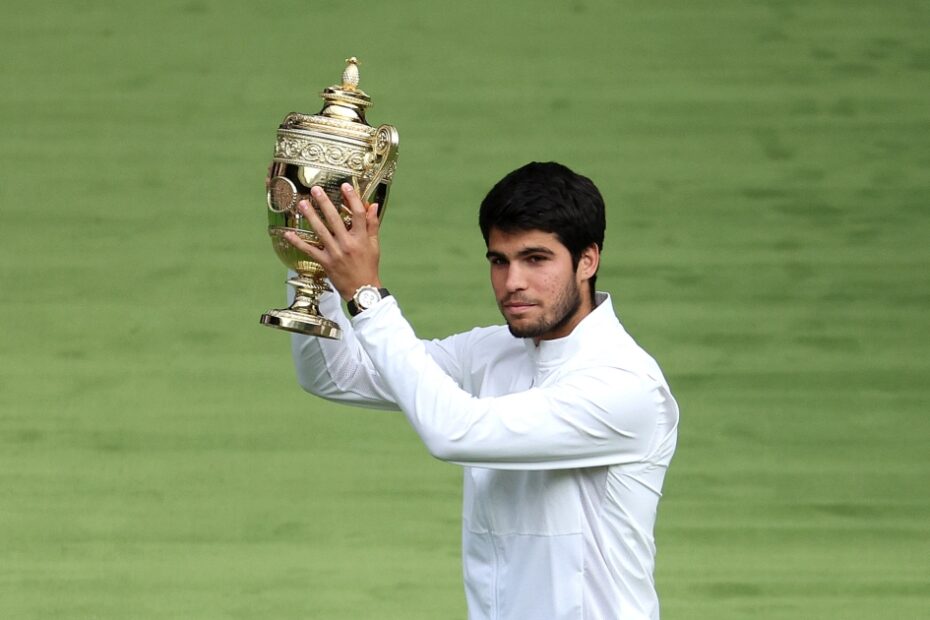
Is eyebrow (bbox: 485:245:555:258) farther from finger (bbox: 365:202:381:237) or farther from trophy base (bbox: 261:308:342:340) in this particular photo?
trophy base (bbox: 261:308:342:340)

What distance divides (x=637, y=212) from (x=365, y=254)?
1.90 metres

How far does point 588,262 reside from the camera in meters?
2.40

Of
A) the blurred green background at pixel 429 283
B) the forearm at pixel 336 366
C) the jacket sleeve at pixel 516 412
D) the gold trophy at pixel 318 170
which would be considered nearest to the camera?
the jacket sleeve at pixel 516 412

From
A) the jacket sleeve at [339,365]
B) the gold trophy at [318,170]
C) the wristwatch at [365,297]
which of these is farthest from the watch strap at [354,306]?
the jacket sleeve at [339,365]

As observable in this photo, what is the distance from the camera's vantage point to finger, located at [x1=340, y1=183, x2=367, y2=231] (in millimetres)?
2275

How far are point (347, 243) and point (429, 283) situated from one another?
1.80m

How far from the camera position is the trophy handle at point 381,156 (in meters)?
2.37

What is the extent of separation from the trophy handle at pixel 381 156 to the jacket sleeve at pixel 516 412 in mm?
193

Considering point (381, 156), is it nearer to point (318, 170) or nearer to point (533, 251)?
point (318, 170)

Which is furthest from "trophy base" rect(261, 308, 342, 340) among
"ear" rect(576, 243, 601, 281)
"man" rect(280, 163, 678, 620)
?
"ear" rect(576, 243, 601, 281)

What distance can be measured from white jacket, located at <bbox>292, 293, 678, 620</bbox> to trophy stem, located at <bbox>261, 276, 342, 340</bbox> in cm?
12

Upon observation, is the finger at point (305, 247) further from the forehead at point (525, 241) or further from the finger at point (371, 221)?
the forehead at point (525, 241)

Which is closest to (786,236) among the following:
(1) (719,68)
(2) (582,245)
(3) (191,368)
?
(1) (719,68)

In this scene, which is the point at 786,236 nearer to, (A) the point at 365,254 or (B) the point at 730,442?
(B) the point at 730,442
